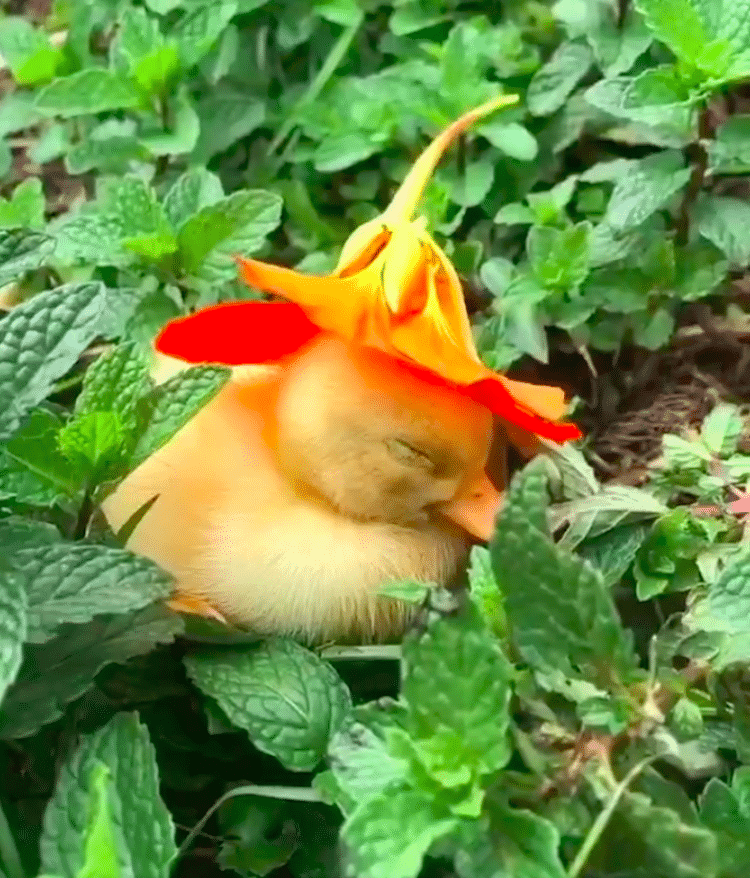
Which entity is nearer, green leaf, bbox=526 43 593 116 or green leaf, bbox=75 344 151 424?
green leaf, bbox=75 344 151 424

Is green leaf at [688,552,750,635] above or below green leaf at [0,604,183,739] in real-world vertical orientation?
above

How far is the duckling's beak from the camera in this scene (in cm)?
79

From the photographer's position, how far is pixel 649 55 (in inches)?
39.5

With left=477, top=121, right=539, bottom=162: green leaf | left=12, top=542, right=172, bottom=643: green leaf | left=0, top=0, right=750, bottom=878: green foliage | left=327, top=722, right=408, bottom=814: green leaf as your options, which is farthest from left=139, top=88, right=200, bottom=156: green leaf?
left=327, top=722, right=408, bottom=814: green leaf

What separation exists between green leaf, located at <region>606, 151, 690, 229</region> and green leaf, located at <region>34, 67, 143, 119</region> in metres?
0.39

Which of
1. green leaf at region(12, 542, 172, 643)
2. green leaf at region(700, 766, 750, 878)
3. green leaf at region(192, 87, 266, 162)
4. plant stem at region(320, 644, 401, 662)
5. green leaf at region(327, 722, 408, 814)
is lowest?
plant stem at region(320, 644, 401, 662)

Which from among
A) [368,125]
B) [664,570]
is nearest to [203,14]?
[368,125]

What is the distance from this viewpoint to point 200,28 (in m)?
1.05

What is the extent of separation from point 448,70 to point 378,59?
0.15 meters

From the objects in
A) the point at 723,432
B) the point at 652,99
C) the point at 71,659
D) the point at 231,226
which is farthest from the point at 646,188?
the point at 71,659

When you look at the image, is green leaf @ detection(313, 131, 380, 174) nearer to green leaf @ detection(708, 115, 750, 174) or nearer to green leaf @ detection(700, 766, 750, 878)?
green leaf @ detection(708, 115, 750, 174)

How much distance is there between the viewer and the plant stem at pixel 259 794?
27.8 inches

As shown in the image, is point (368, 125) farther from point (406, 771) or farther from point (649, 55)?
point (406, 771)

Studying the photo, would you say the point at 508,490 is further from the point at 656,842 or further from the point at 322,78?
the point at 322,78
